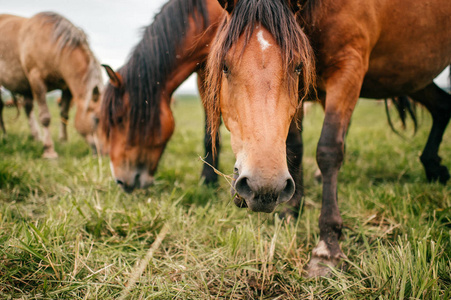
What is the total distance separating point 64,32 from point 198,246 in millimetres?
4912

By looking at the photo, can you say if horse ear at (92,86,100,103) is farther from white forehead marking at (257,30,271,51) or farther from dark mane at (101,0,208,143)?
white forehead marking at (257,30,271,51)

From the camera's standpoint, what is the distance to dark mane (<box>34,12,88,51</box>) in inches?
195

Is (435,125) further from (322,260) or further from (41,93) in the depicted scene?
(41,93)

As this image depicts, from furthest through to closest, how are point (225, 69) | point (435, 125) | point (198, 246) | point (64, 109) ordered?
point (64, 109) → point (435, 125) → point (198, 246) → point (225, 69)

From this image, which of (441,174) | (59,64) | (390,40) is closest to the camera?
(390,40)

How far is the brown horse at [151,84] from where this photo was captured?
284cm

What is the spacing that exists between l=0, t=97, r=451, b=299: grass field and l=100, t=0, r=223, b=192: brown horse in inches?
13.5

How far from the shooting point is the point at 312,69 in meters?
1.77

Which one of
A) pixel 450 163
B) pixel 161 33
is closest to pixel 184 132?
pixel 161 33

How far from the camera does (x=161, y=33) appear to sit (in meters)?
2.91

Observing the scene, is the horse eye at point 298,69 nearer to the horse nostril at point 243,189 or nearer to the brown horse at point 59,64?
the horse nostril at point 243,189

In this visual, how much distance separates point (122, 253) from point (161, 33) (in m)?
2.15

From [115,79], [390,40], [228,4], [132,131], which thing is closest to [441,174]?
[390,40]

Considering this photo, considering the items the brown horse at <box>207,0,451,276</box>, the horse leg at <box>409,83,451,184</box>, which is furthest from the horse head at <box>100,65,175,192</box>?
the horse leg at <box>409,83,451,184</box>
